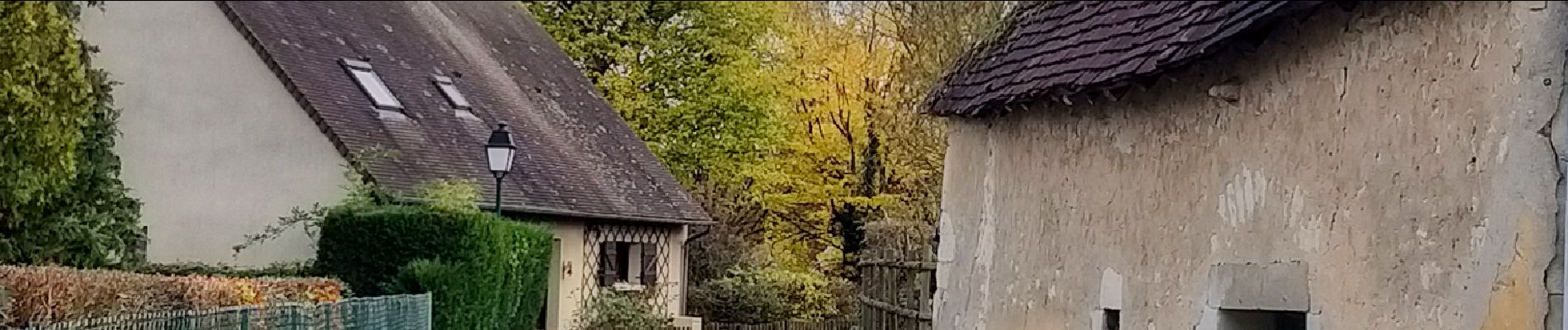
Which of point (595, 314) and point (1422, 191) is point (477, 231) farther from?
point (1422, 191)

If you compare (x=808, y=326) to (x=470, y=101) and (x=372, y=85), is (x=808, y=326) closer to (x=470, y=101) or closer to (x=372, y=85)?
(x=470, y=101)

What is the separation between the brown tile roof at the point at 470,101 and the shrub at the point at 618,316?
98 cm

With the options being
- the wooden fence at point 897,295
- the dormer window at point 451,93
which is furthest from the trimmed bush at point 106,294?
the dormer window at point 451,93

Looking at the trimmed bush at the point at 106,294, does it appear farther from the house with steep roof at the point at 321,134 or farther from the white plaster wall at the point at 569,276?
the white plaster wall at the point at 569,276

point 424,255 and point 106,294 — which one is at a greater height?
point 424,255

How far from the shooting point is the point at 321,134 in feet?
53.3

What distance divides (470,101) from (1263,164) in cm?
1461

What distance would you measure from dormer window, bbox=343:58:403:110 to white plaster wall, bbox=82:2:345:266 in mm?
1547

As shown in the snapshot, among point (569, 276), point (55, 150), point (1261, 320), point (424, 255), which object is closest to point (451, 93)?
point (569, 276)

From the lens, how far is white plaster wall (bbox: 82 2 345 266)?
16328 mm

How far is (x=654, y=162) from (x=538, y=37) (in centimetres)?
402

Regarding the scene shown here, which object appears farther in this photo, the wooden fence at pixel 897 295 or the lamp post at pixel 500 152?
the lamp post at pixel 500 152

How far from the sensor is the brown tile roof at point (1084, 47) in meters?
6.48

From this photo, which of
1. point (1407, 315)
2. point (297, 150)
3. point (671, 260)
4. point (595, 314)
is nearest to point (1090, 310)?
point (1407, 315)
